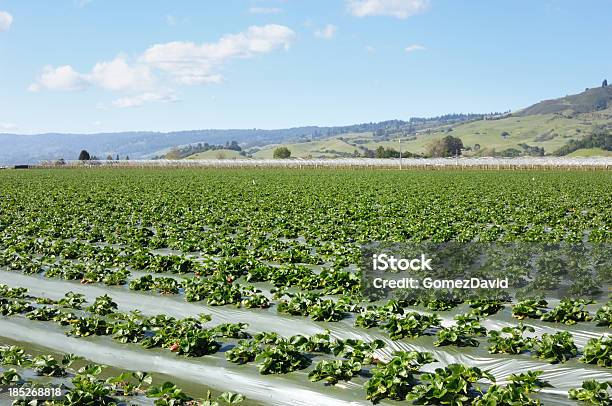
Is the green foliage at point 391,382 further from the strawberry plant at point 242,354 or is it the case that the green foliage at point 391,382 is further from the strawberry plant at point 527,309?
the strawberry plant at point 527,309

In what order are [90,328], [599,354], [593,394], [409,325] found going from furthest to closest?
[90,328] < [409,325] < [599,354] < [593,394]

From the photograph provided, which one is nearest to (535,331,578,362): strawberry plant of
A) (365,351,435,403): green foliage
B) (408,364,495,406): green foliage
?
(408,364,495,406): green foliage

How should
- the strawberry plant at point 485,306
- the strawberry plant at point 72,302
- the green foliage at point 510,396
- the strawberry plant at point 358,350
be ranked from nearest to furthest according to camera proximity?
1. the green foliage at point 510,396
2. the strawberry plant at point 358,350
3. the strawberry plant at point 485,306
4. the strawberry plant at point 72,302

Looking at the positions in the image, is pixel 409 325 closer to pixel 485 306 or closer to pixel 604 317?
pixel 485 306

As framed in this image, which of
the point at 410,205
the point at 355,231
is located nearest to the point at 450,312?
the point at 355,231

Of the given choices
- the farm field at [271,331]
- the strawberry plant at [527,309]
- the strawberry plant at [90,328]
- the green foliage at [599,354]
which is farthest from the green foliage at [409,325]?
the strawberry plant at [90,328]

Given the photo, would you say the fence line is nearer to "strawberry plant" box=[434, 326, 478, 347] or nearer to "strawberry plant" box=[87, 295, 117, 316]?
"strawberry plant" box=[87, 295, 117, 316]

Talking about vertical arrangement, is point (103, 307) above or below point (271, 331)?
above

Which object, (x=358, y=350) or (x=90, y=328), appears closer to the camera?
(x=358, y=350)

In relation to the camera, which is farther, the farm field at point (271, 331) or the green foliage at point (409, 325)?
the green foliage at point (409, 325)

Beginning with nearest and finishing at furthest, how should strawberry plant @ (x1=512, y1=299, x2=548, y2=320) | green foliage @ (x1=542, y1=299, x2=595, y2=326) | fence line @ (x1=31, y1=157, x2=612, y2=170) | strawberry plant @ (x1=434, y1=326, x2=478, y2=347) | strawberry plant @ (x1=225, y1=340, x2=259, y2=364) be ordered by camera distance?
strawberry plant @ (x1=225, y1=340, x2=259, y2=364) < strawberry plant @ (x1=434, y1=326, x2=478, y2=347) < green foliage @ (x1=542, y1=299, x2=595, y2=326) < strawberry plant @ (x1=512, y1=299, x2=548, y2=320) < fence line @ (x1=31, y1=157, x2=612, y2=170)

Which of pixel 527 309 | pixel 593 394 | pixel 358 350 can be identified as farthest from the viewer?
pixel 527 309

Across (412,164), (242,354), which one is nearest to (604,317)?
(242,354)

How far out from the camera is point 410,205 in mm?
33156
